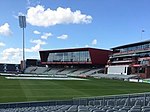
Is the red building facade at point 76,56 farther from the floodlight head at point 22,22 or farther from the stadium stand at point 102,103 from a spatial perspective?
the stadium stand at point 102,103

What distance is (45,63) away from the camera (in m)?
149

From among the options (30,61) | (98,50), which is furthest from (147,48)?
(30,61)

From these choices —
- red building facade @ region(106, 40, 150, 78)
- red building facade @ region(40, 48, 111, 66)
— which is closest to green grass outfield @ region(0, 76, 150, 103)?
red building facade @ region(106, 40, 150, 78)

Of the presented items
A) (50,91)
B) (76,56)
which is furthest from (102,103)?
(76,56)

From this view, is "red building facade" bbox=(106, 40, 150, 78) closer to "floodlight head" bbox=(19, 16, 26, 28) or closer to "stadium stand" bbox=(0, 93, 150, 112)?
"floodlight head" bbox=(19, 16, 26, 28)

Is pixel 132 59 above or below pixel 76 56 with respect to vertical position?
below

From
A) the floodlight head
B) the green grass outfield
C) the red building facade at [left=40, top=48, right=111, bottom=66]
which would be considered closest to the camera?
the green grass outfield

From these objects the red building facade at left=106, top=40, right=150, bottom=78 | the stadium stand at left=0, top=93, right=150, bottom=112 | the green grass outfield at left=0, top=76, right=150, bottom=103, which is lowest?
the green grass outfield at left=0, top=76, right=150, bottom=103

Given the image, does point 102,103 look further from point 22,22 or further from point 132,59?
point 22,22

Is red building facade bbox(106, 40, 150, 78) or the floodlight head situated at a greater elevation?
the floodlight head

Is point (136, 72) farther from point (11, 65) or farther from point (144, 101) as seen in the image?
point (11, 65)

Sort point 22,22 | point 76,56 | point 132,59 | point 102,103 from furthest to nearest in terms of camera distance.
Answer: point 76,56
point 22,22
point 132,59
point 102,103

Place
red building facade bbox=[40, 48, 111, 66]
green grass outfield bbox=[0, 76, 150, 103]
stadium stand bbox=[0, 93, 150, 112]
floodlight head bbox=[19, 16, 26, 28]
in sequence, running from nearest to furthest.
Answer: stadium stand bbox=[0, 93, 150, 112], green grass outfield bbox=[0, 76, 150, 103], floodlight head bbox=[19, 16, 26, 28], red building facade bbox=[40, 48, 111, 66]

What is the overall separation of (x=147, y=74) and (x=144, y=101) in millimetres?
77271
